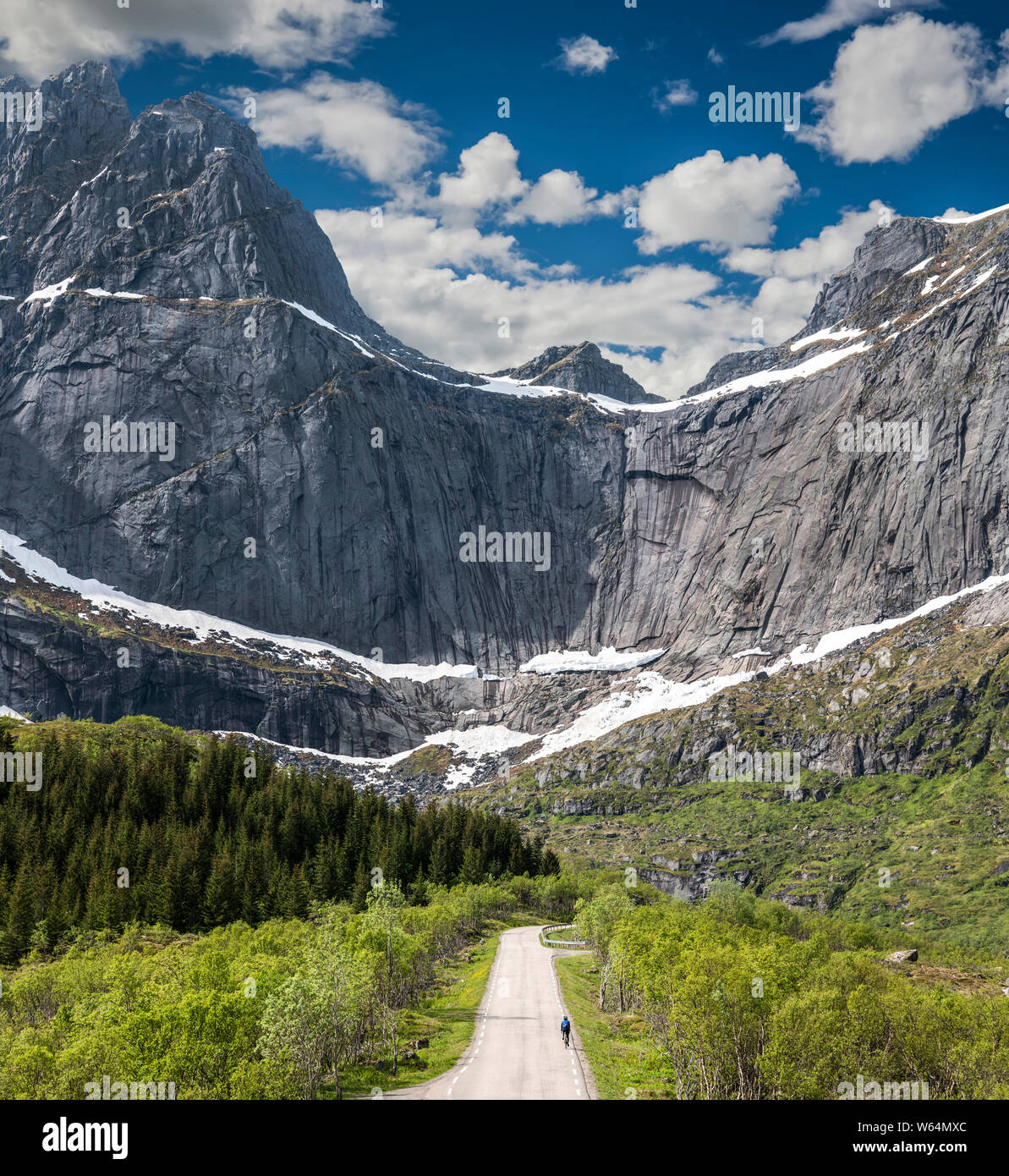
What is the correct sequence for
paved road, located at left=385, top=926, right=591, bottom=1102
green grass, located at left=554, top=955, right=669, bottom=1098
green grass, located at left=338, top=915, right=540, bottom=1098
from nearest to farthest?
paved road, located at left=385, top=926, right=591, bottom=1102 → green grass, located at left=554, top=955, right=669, bottom=1098 → green grass, located at left=338, top=915, right=540, bottom=1098

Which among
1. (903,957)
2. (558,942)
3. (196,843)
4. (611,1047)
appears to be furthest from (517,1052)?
(903,957)

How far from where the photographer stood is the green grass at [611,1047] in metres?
52.1

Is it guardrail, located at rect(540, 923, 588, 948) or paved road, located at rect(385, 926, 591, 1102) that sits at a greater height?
paved road, located at rect(385, 926, 591, 1102)

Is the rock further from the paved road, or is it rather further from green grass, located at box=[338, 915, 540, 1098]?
the paved road

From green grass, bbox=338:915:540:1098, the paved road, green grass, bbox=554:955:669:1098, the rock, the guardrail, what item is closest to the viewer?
the paved road

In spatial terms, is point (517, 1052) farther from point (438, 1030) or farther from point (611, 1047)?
point (438, 1030)

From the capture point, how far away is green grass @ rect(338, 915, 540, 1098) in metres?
53.4

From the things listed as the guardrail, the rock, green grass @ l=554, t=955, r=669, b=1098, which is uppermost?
green grass @ l=554, t=955, r=669, b=1098

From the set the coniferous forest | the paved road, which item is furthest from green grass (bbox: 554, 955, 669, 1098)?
the coniferous forest

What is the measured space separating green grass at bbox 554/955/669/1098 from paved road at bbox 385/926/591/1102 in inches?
48.5

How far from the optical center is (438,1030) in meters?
67.5
